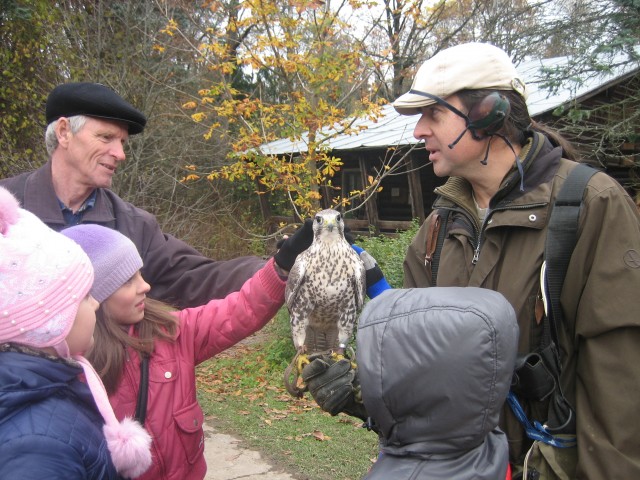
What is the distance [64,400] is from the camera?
4.77 ft

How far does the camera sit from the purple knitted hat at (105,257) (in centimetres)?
185

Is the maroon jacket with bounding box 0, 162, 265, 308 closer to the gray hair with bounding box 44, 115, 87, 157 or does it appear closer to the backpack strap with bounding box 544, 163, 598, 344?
the gray hair with bounding box 44, 115, 87, 157

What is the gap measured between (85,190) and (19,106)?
318 inches

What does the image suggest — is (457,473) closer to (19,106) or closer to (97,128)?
(97,128)

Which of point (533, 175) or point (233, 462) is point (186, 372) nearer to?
point (533, 175)

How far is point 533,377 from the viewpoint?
1.55 metres

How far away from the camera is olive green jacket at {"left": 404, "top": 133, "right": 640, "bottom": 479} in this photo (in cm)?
149

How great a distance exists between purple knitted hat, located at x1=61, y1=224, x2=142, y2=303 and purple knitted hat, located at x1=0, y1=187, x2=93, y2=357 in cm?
38

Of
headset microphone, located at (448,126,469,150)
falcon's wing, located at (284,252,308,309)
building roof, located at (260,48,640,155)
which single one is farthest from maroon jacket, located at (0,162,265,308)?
building roof, located at (260,48,640,155)

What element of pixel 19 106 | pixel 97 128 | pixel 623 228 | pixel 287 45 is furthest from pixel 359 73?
pixel 19 106

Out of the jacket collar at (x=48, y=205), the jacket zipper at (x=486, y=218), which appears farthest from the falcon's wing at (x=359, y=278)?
the jacket collar at (x=48, y=205)

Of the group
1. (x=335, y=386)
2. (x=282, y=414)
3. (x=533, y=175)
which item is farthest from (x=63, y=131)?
(x=282, y=414)

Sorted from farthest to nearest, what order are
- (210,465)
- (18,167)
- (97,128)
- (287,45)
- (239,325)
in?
(18,167)
(287,45)
(210,465)
(97,128)
(239,325)

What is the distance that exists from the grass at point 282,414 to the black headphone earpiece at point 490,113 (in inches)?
145
